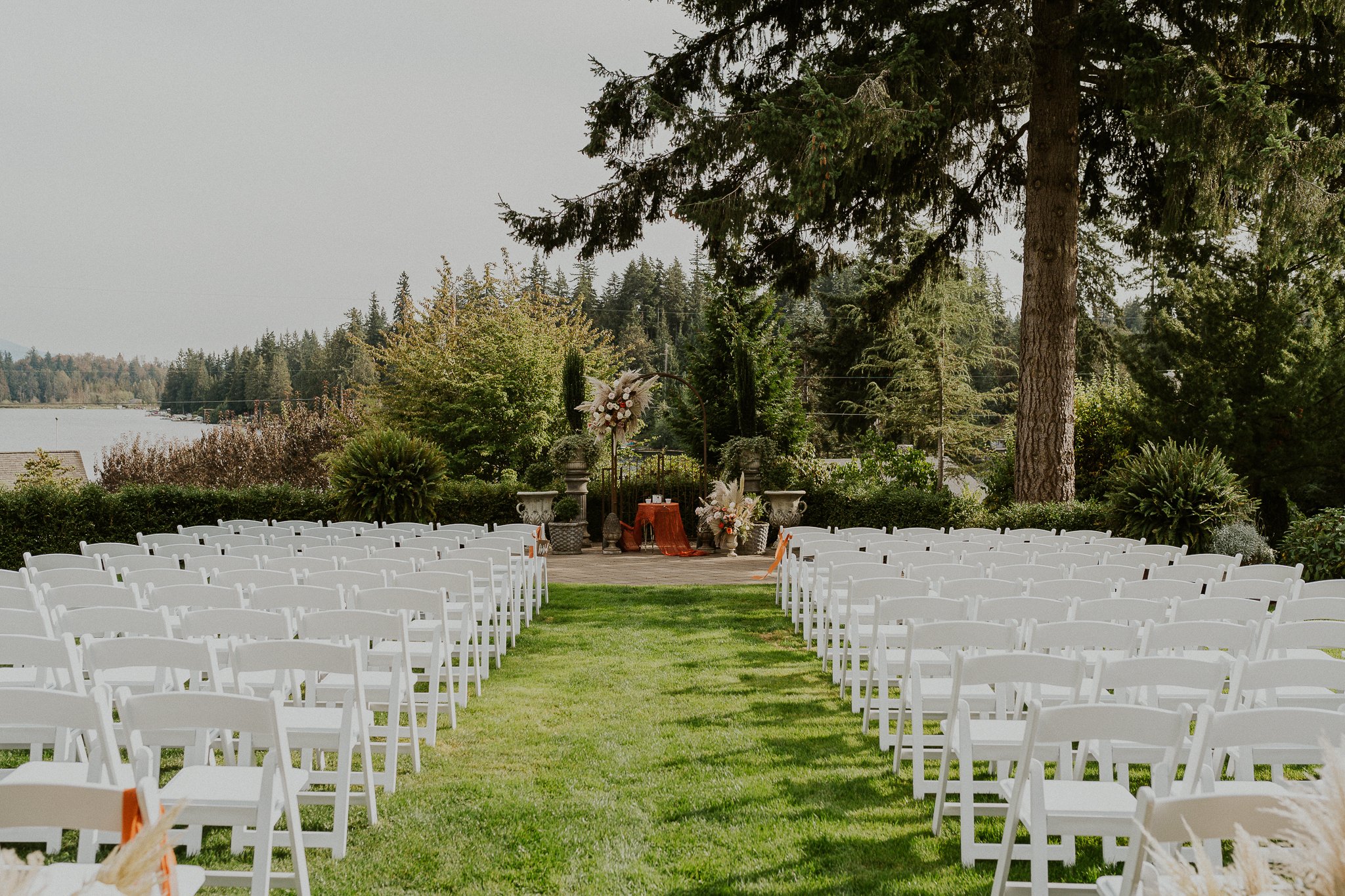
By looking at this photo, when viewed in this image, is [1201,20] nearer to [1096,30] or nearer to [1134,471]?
[1096,30]

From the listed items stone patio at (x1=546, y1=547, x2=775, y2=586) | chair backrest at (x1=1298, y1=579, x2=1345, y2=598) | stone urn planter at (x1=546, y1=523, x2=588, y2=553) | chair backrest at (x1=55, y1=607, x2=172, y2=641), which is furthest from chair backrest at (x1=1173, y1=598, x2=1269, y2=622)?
stone urn planter at (x1=546, y1=523, x2=588, y2=553)

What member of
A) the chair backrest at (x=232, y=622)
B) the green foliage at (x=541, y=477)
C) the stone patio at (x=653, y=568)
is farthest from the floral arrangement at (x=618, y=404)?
the chair backrest at (x=232, y=622)

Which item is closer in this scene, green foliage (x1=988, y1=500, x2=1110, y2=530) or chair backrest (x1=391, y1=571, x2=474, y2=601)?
chair backrest (x1=391, y1=571, x2=474, y2=601)

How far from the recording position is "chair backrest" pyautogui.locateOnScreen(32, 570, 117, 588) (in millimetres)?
5906

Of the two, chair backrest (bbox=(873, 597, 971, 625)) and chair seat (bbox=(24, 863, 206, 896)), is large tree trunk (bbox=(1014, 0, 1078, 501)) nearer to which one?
chair backrest (bbox=(873, 597, 971, 625))

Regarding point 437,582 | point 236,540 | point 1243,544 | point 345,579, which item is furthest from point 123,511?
point 1243,544

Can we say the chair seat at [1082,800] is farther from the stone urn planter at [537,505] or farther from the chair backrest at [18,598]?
the stone urn planter at [537,505]

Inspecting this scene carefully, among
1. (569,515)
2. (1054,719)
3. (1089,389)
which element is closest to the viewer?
(1054,719)

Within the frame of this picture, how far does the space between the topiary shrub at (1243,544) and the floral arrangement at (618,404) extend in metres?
8.81

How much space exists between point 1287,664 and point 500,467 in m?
23.6

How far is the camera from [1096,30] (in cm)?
1193

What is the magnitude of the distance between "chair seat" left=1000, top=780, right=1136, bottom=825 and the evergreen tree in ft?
30.0

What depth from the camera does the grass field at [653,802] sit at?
358 centimetres

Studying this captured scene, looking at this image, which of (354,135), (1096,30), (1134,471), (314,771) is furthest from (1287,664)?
(354,135)
